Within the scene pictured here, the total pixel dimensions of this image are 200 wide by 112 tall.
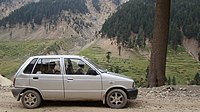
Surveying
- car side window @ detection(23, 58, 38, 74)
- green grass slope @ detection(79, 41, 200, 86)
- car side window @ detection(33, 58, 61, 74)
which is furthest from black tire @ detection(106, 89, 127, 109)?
green grass slope @ detection(79, 41, 200, 86)

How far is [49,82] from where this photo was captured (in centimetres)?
1125

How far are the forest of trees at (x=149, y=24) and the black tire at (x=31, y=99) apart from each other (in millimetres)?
156611

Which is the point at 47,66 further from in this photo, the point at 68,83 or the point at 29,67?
the point at 68,83

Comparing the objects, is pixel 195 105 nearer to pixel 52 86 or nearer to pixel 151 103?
pixel 151 103

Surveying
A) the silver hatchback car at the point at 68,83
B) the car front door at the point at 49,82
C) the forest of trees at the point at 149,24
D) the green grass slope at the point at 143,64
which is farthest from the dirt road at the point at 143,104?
the forest of trees at the point at 149,24

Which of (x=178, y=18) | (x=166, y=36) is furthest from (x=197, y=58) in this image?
(x=166, y=36)

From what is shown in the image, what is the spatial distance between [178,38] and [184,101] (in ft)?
528

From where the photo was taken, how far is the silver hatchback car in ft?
36.7

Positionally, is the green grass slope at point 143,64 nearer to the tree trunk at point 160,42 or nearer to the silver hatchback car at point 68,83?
the tree trunk at point 160,42

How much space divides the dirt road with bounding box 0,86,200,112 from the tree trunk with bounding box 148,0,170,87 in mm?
2060

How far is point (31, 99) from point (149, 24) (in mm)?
167386

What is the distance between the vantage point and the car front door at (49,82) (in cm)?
1124

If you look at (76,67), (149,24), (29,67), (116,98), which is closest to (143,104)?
(116,98)

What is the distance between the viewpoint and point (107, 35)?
191 metres
